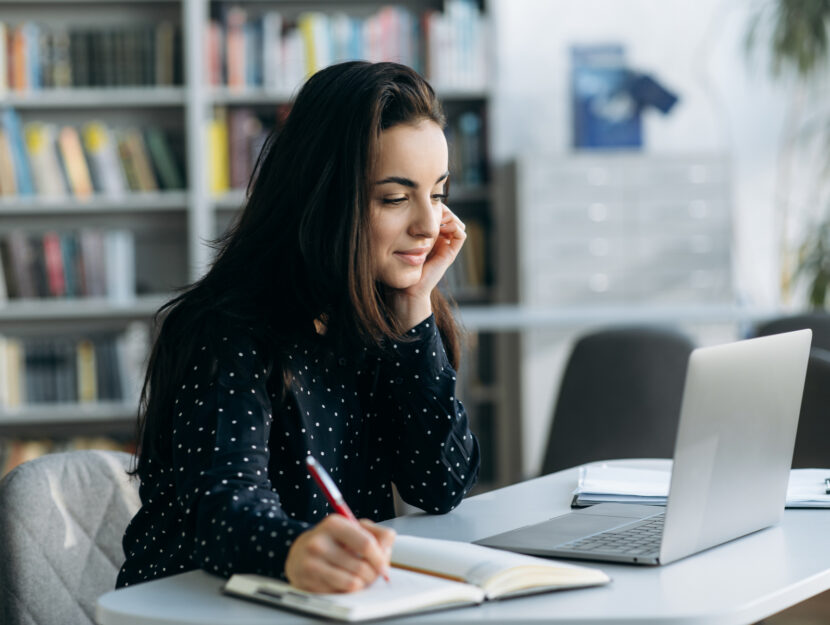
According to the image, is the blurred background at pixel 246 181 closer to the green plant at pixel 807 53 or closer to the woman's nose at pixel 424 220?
the green plant at pixel 807 53

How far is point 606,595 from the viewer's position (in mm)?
1002

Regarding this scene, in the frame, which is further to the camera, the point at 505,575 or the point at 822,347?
the point at 822,347

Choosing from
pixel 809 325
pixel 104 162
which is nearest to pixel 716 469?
pixel 809 325

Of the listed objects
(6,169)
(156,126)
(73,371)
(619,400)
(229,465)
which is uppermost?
(156,126)

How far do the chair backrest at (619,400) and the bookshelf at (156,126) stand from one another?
4.95 feet

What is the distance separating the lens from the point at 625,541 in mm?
1183

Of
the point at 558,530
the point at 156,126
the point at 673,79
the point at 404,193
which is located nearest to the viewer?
the point at 558,530

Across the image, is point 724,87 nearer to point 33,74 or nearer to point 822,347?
point 822,347

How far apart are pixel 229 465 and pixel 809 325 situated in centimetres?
187

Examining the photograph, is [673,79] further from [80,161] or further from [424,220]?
[424,220]

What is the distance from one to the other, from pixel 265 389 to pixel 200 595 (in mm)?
303

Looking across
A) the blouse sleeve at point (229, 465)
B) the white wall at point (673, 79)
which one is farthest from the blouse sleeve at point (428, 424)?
the white wall at point (673, 79)

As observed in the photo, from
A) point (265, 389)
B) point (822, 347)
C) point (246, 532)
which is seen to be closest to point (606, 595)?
point (246, 532)

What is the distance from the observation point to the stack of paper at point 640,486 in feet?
4.67
